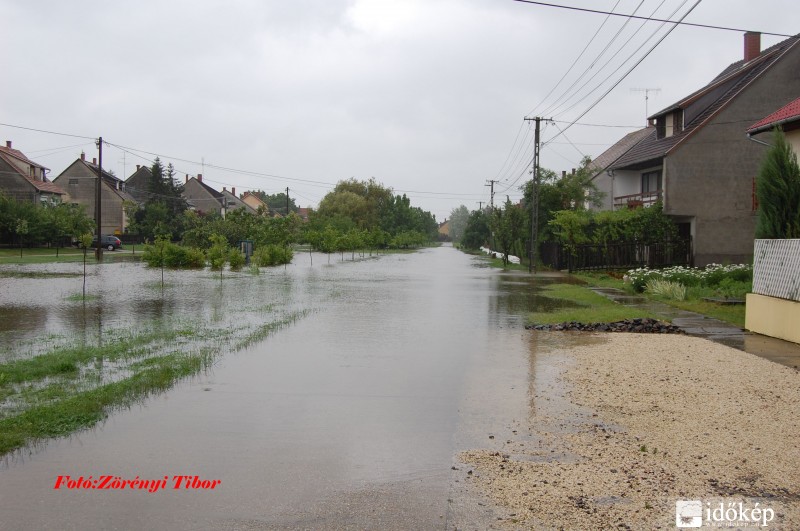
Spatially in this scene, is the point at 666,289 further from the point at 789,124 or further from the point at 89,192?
the point at 89,192

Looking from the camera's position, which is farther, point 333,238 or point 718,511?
point 333,238

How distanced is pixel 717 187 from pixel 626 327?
21.2 m

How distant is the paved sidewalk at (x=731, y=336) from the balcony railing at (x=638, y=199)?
61.4 feet

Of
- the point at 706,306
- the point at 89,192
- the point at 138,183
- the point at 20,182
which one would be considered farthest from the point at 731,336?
the point at 138,183

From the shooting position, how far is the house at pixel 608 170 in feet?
140

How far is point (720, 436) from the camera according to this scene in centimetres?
613

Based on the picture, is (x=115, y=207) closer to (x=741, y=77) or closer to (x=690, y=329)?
(x=741, y=77)

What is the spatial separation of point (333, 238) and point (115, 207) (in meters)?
39.7

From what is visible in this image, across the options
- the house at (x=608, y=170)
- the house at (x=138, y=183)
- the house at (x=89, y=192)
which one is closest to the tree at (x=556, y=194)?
the house at (x=608, y=170)

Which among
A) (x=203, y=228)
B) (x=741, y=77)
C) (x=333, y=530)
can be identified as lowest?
(x=333, y=530)

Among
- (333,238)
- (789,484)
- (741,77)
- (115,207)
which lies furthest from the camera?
(115,207)

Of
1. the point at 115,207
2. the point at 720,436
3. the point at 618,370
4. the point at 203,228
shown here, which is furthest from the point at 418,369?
the point at 115,207

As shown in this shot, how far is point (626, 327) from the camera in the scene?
13688 millimetres

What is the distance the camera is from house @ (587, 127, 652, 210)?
42.5 meters
